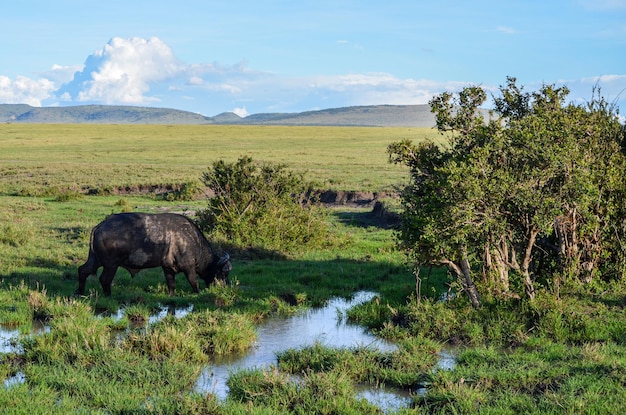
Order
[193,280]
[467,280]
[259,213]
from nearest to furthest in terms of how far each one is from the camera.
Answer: [467,280] < [193,280] < [259,213]

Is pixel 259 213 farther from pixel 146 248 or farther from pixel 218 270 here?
pixel 146 248

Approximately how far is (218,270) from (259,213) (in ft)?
17.1

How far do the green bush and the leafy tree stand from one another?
7347 millimetres

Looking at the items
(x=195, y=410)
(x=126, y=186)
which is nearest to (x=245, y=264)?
(x=195, y=410)

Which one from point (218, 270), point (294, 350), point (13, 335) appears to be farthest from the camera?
point (218, 270)

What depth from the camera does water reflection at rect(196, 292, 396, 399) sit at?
9.53 m

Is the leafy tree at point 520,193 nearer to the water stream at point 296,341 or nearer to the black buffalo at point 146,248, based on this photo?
the water stream at point 296,341

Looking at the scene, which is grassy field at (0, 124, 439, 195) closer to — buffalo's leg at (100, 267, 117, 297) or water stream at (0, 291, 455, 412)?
buffalo's leg at (100, 267, 117, 297)

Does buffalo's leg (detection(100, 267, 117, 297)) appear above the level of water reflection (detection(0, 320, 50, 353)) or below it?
above

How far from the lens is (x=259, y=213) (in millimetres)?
19922

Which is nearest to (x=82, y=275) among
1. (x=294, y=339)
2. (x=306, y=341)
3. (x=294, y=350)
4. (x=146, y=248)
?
(x=146, y=248)

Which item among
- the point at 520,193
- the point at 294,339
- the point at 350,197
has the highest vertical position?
the point at 520,193

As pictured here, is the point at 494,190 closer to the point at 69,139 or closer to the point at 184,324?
the point at 184,324

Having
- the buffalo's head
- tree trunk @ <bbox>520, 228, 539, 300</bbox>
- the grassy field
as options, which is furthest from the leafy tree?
the grassy field
